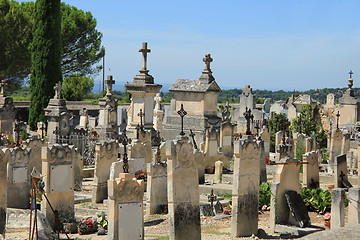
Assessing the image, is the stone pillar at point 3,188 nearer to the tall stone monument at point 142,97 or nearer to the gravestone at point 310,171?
the gravestone at point 310,171

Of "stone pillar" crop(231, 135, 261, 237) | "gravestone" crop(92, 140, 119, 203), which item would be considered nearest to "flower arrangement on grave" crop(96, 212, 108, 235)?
"stone pillar" crop(231, 135, 261, 237)

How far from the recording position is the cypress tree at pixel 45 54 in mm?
30375

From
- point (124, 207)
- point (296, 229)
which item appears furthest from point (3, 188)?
point (296, 229)

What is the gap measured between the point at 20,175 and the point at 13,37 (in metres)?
26.2

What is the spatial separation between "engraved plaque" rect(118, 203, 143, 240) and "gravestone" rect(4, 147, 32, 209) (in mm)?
4329

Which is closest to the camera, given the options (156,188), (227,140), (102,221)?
(102,221)

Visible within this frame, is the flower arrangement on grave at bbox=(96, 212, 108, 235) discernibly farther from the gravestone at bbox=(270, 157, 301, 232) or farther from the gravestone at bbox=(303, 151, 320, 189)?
the gravestone at bbox=(303, 151, 320, 189)

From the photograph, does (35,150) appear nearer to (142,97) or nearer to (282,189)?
(142,97)

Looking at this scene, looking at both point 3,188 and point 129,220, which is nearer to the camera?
point 129,220

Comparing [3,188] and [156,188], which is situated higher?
[3,188]

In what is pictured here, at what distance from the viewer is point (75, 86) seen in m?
45.5

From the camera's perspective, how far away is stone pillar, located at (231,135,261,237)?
32.8 ft

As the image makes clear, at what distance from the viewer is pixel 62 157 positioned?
1103cm

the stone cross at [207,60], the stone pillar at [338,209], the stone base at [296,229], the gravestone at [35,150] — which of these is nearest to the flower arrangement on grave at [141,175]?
the gravestone at [35,150]
